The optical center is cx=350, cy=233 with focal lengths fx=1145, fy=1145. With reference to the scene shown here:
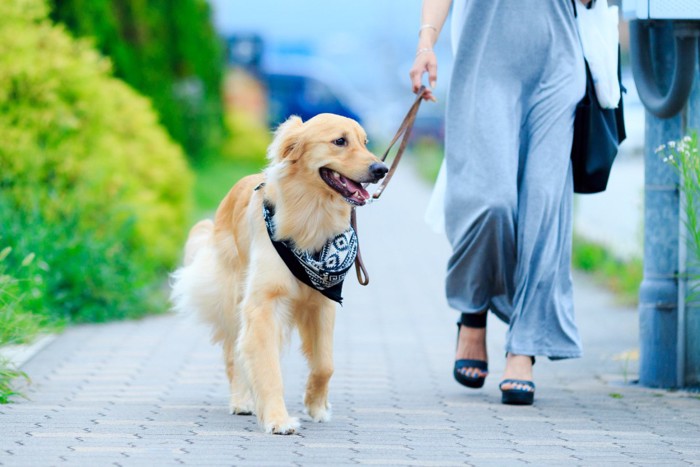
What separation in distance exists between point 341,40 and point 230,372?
221 ft

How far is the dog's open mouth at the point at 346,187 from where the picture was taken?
14.0ft

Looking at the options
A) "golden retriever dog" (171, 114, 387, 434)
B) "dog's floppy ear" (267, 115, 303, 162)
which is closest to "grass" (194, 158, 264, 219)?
"golden retriever dog" (171, 114, 387, 434)

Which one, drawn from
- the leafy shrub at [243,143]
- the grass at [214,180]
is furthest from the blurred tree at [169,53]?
the leafy shrub at [243,143]

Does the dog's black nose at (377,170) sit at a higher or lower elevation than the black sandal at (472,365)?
higher

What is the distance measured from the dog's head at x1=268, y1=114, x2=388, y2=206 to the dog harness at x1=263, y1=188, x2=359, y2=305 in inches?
7.9

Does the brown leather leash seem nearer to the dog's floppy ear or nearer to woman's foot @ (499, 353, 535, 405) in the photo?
the dog's floppy ear

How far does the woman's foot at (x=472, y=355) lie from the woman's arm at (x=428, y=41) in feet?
3.58

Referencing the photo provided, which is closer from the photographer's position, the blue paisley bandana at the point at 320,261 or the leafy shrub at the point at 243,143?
the blue paisley bandana at the point at 320,261

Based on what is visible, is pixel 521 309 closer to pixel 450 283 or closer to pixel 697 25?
pixel 450 283

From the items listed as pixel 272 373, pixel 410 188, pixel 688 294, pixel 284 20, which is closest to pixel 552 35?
pixel 688 294

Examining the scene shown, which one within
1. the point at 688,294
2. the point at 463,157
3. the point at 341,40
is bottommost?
the point at 688,294

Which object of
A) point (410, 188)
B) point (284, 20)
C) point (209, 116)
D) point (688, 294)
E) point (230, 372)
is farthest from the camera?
point (284, 20)

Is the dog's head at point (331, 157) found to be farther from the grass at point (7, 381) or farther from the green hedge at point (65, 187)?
the green hedge at point (65, 187)

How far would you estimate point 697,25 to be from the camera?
4980 mm
